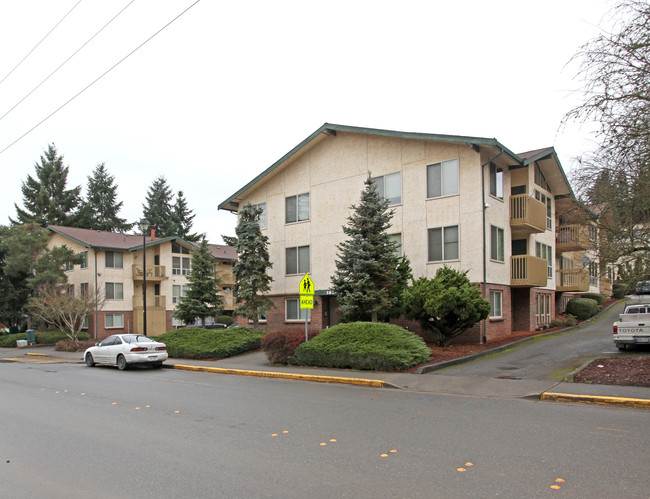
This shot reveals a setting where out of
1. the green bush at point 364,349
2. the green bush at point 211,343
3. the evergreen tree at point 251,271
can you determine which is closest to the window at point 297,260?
the evergreen tree at point 251,271

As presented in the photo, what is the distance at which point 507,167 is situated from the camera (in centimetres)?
2267

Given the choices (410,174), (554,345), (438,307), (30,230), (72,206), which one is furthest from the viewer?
(72,206)

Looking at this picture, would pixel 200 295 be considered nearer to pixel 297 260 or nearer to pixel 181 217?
pixel 297 260

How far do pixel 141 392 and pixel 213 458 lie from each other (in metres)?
6.95

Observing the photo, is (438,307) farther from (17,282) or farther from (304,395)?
(17,282)

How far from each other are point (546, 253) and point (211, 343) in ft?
59.8

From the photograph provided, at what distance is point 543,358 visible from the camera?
624 inches

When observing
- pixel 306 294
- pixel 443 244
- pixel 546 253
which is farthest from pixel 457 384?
pixel 546 253

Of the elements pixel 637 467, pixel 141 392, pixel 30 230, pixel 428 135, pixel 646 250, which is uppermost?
pixel 428 135

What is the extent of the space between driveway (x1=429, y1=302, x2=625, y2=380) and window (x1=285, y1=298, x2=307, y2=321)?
431 inches

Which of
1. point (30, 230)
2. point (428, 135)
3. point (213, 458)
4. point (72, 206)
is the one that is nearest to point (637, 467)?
point (213, 458)

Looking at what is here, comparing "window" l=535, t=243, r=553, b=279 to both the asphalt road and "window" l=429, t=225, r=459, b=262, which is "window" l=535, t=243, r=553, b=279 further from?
the asphalt road

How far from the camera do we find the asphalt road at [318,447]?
5.30m

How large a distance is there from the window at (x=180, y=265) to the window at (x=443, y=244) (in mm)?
29807
